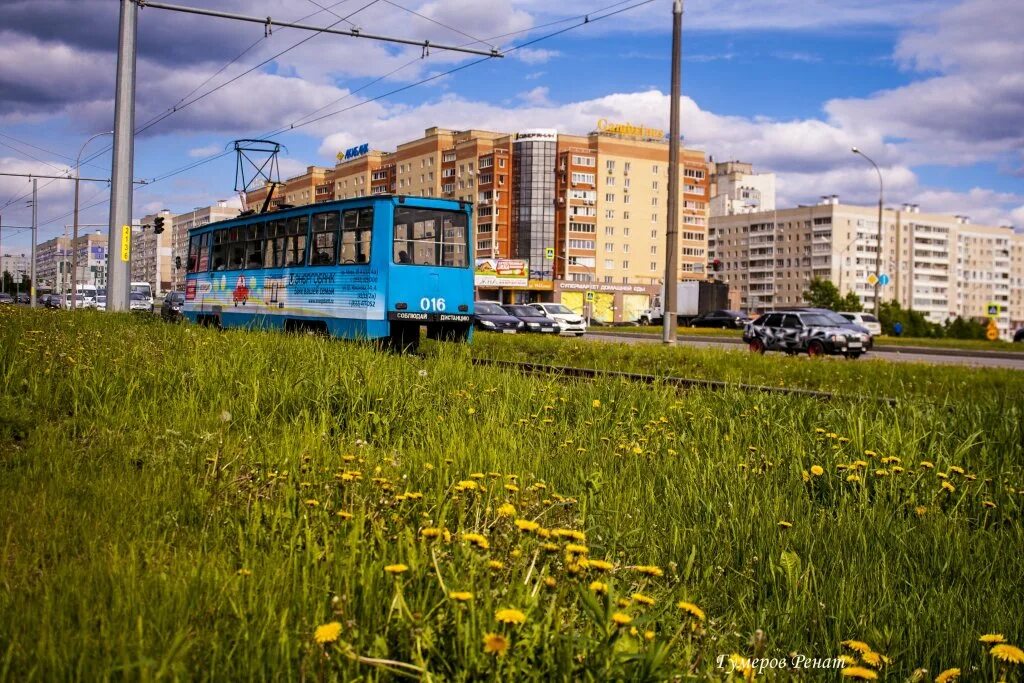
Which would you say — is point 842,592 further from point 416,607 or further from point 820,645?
point 416,607

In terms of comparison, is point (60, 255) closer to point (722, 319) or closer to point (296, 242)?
point (722, 319)

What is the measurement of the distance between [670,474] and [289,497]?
255 cm

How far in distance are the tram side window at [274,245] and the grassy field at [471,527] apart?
11.5 m

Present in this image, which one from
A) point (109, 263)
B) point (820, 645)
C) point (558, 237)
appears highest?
point (558, 237)

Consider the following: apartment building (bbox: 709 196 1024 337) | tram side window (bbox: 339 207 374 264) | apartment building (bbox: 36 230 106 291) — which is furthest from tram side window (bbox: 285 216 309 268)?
apartment building (bbox: 709 196 1024 337)

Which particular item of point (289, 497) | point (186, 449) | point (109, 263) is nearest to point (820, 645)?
point (289, 497)

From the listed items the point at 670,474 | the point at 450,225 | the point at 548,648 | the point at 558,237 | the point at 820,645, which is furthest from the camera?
the point at 558,237

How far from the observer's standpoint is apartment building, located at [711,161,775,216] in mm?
196125

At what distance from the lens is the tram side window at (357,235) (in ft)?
58.7

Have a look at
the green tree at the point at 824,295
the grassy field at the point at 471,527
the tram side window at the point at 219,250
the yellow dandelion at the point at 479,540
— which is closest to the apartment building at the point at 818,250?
the green tree at the point at 824,295

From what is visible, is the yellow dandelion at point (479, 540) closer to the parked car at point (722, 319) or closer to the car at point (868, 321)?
the car at point (868, 321)

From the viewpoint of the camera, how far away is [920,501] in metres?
5.43

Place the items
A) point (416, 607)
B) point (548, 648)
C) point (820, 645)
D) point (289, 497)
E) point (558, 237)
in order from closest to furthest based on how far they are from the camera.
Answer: point (548, 648)
point (416, 607)
point (820, 645)
point (289, 497)
point (558, 237)

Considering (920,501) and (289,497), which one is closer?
(289,497)
